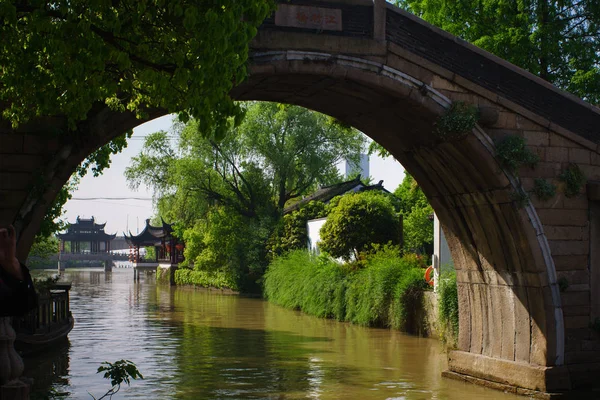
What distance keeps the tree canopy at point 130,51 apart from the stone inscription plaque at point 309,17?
2622 mm

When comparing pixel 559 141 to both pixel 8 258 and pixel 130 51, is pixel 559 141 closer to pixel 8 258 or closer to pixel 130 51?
pixel 130 51

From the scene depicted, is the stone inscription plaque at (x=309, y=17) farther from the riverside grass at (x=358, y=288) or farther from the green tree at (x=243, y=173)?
the green tree at (x=243, y=173)

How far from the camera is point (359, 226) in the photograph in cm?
2741

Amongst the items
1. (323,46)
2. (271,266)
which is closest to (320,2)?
(323,46)

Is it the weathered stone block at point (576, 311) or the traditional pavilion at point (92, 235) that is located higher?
the traditional pavilion at point (92, 235)

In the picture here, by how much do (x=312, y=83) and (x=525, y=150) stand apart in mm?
3179

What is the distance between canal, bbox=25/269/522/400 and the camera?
494 inches

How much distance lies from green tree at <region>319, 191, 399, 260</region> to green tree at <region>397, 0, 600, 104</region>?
25.9 ft

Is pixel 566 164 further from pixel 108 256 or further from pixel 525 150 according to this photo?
pixel 108 256

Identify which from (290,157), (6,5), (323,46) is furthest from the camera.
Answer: (290,157)

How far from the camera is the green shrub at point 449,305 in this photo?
55.8ft

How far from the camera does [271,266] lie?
33.4 m

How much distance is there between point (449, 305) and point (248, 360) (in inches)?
167

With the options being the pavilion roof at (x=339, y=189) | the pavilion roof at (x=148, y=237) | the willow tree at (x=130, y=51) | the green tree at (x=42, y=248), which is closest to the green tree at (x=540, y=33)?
the green tree at (x=42, y=248)
